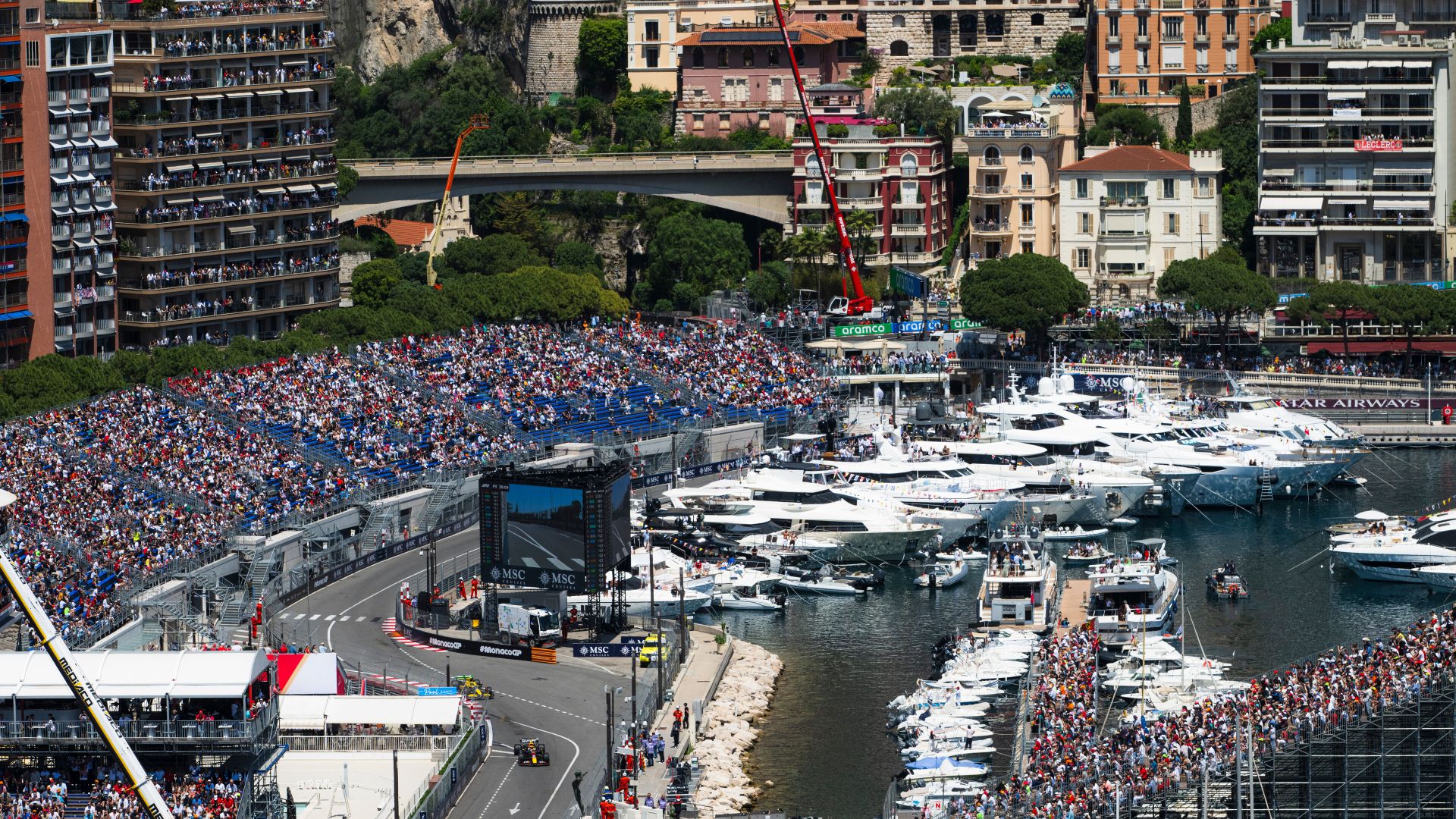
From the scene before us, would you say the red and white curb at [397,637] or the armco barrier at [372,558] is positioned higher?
the armco barrier at [372,558]

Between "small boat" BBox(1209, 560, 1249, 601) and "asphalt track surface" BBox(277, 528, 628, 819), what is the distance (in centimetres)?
2848

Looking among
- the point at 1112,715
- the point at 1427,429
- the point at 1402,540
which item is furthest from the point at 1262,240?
the point at 1112,715

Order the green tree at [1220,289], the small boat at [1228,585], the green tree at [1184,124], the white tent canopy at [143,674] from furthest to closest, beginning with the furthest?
the green tree at [1184,124], the green tree at [1220,289], the small boat at [1228,585], the white tent canopy at [143,674]

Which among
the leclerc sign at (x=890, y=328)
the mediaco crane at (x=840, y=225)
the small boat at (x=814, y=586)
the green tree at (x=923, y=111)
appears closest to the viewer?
the small boat at (x=814, y=586)

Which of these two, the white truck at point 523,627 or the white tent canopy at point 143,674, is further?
the white truck at point 523,627

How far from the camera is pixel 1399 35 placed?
542 ft

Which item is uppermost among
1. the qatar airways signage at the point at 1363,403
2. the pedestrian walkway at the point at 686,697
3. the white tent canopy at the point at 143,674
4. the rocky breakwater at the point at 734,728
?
the white tent canopy at the point at 143,674

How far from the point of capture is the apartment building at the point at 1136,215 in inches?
6718

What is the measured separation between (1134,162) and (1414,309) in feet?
77.3

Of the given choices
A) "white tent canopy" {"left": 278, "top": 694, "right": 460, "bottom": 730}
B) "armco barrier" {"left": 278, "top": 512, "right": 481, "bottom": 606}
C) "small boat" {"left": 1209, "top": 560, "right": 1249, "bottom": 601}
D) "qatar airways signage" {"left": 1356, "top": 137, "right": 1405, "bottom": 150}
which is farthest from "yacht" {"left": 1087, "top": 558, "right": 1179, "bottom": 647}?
"qatar airways signage" {"left": 1356, "top": 137, "right": 1405, "bottom": 150}

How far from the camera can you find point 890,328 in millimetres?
161750

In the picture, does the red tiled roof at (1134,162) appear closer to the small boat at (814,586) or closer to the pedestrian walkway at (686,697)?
the small boat at (814,586)

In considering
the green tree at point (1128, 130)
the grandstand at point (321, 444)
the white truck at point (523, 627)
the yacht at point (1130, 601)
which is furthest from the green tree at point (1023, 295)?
the white truck at point (523, 627)

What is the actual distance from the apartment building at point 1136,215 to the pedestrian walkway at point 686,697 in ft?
228
